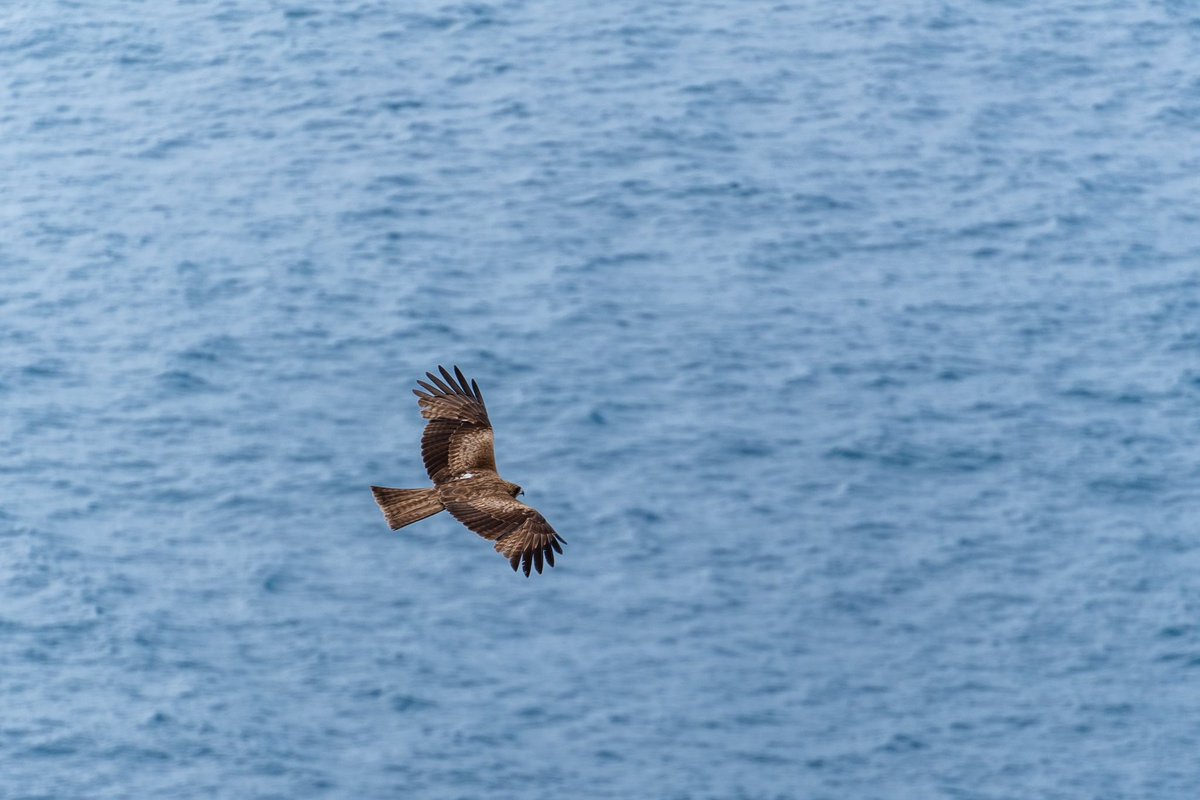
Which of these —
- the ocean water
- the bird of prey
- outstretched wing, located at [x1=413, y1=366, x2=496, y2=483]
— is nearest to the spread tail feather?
the bird of prey

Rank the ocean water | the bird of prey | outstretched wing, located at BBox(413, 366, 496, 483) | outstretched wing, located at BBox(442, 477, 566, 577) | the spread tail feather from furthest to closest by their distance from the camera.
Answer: the ocean water → outstretched wing, located at BBox(413, 366, 496, 483) → the spread tail feather → the bird of prey → outstretched wing, located at BBox(442, 477, 566, 577)

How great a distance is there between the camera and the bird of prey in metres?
24.4

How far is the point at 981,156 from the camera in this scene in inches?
4141

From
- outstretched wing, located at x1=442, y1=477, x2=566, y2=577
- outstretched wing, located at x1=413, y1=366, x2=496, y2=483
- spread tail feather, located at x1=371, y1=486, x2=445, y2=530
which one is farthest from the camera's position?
outstretched wing, located at x1=413, y1=366, x2=496, y2=483

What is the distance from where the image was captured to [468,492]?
85.0 feet

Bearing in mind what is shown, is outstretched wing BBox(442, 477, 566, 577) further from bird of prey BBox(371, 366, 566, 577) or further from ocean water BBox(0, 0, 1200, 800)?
ocean water BBox(0, 0, 1200, 800)

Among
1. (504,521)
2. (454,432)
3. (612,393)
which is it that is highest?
(504,521)

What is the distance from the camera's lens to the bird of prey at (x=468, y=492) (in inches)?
961

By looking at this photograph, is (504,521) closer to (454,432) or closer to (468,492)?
(468,492)

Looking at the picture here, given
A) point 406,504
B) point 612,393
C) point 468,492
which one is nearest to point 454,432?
point 468,492

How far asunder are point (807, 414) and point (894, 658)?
14.1 m

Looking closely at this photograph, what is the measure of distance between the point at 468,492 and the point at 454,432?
202 centimetres

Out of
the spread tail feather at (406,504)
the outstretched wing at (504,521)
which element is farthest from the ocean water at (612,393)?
the outstretched wing at (504,521)

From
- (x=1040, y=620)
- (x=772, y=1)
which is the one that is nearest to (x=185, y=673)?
A: (x=1040, y=620)
